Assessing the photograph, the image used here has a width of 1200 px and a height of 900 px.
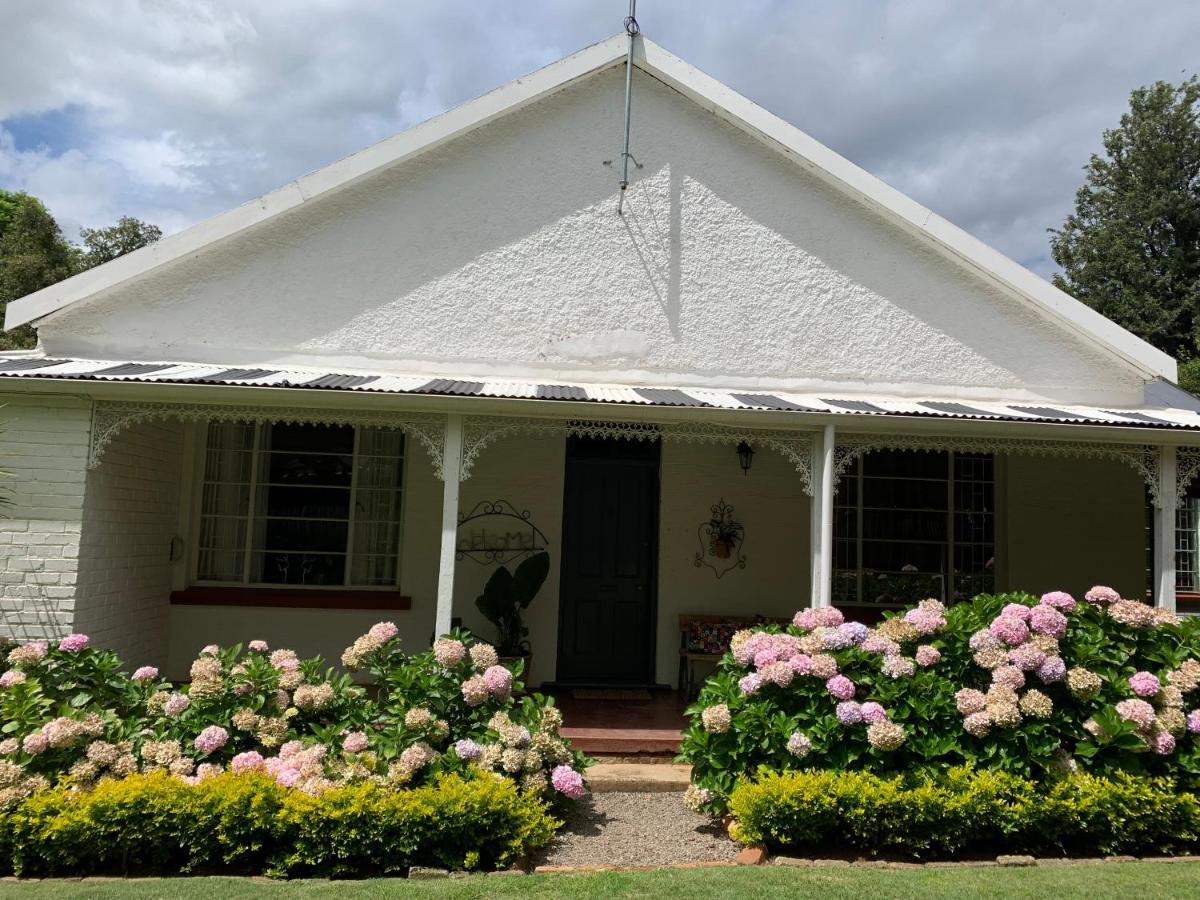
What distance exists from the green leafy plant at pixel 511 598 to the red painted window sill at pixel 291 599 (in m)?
0.92

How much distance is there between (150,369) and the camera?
22.7ft

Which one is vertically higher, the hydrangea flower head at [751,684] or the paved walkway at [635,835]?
the hydrangea flower head at [751,684]

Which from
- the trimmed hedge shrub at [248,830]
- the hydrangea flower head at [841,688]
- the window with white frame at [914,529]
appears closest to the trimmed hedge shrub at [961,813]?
the hydrangea flower head at [841,688]

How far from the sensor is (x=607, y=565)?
912cm

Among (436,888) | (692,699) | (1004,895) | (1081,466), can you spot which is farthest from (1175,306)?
(436,888)

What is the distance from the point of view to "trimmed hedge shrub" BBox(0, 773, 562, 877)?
15.8 feet

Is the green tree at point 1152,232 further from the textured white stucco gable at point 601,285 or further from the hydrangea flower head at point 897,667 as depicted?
the hydrangea flower head at point 897,667

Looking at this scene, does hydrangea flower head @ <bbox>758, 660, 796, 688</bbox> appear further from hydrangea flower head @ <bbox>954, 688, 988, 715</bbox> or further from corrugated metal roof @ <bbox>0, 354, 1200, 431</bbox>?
corrugated metal roof @ <bbox>0, 354, 1200, 431</bbox>

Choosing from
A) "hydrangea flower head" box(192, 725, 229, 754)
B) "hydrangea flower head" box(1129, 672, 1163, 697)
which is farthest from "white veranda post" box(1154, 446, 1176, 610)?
"hydrangea flower head" box(192, 725, 229, 754)

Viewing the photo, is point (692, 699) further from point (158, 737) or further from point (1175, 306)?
point (1175, 306)

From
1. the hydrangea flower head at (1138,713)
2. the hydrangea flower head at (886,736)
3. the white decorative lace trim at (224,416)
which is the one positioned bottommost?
the hydrangea flower head at (886,736)

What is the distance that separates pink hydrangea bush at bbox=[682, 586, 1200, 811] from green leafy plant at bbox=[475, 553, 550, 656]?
2.83m

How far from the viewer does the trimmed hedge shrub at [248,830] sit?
15.8 ft

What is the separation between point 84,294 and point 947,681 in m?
7.36
